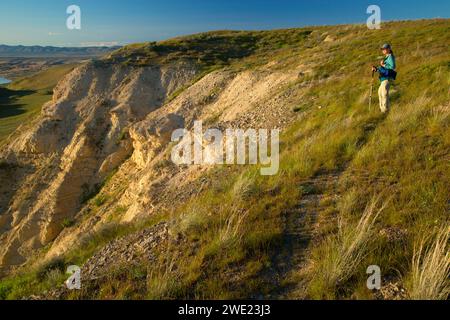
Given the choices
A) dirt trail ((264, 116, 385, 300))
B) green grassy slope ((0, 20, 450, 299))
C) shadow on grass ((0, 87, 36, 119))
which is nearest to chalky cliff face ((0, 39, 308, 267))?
green grassy slope ((0, 20, 450, 299))

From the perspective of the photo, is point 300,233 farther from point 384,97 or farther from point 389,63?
point 389,63

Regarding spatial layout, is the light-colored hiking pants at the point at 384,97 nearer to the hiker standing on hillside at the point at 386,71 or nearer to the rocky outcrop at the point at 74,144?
the hiker standing on hillside at the point at 386,71

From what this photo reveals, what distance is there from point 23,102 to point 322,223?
71046 mm

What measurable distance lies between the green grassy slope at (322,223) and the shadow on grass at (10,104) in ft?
178

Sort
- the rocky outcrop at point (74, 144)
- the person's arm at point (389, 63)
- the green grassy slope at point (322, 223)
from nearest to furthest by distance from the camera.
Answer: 1. the green grassy slope at point (322, 223)
2. the person's arm at point (389, 63)
3. the rocky outcrop at point (74, 144)

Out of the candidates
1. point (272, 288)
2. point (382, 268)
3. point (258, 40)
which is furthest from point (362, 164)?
point (258, 40)

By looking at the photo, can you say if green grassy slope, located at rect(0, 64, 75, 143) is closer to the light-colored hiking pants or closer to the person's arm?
the light-colored hiking pants

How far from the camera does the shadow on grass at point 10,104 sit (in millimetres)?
54628

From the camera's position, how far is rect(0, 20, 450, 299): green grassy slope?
4.18 meters

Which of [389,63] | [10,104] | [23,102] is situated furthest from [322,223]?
[23,102]

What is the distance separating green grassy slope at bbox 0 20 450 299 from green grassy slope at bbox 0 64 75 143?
86.2 ft

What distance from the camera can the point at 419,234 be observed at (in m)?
4.41

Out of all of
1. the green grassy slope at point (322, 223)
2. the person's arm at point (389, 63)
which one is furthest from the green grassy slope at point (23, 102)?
the person's arm at point (389, 63)

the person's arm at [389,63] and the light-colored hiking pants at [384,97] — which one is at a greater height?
the person's arm at [389,63]
